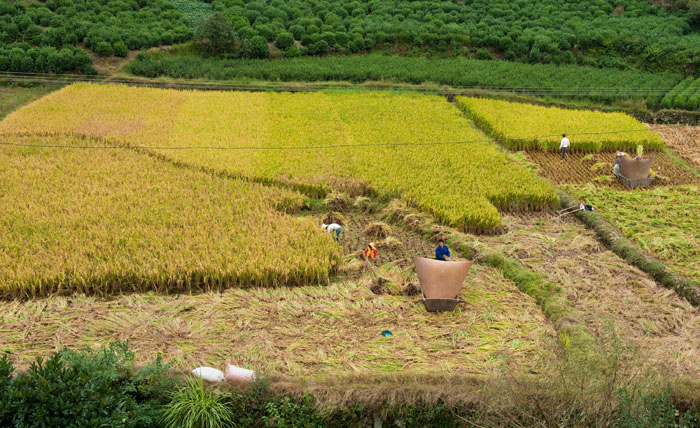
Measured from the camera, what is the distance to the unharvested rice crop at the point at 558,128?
16.9 meters

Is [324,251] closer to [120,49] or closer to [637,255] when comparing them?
[637,255]

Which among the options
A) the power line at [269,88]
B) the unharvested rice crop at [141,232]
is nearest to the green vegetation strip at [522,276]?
the unharvested rice crop at [141,232]

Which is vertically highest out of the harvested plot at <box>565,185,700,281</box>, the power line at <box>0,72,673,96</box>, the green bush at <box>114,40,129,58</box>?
the green bush at <box>114,40,129,58</box>

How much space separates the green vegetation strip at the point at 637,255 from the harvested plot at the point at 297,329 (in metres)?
2.55

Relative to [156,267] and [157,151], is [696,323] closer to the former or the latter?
[156,267]

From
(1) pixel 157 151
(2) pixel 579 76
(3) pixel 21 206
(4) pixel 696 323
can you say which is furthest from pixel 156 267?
(2) pixel 579 76

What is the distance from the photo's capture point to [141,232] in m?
10.6

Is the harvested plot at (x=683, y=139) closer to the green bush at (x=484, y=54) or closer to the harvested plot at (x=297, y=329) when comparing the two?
the green bush at (x=484, y=54)

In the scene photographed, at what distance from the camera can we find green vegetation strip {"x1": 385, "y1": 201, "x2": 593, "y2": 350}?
339 inches

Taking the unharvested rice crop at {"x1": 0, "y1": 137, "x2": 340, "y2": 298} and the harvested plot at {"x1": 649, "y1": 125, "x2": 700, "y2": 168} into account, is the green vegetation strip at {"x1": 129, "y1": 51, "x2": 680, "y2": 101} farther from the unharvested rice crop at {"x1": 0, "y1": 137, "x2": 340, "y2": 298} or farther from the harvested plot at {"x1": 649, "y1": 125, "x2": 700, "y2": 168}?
the unharvested rice crop at {"x1": 0, "y1": 137, "x2": 340, "y2": 298}

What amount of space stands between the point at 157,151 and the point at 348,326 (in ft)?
26.8

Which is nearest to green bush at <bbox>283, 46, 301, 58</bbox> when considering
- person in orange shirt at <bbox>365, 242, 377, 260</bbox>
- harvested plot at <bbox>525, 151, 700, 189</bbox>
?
harvested plot at <bbox>525, 151, 700, 189</bbox>

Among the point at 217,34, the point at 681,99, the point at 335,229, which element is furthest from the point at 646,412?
the point at 217,34

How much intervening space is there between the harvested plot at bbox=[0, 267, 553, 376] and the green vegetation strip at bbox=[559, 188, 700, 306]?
2.55 metres
